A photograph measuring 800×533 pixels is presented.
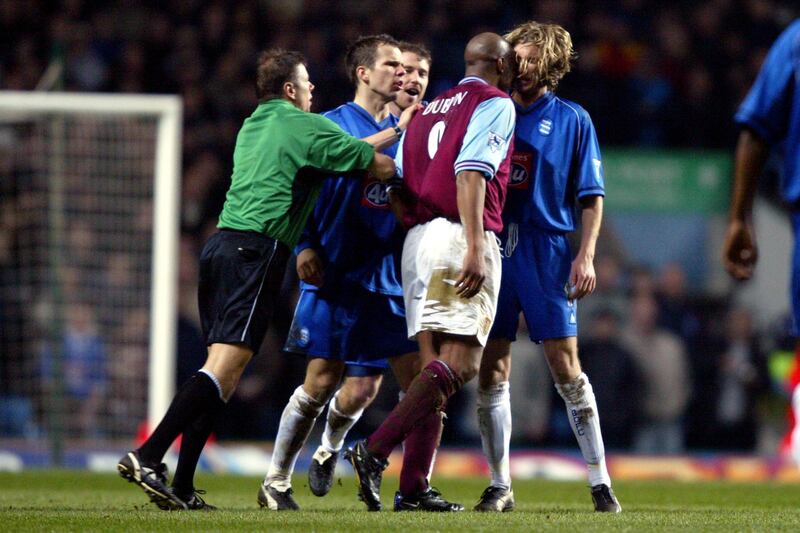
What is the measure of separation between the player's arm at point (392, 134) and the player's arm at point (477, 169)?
562mm

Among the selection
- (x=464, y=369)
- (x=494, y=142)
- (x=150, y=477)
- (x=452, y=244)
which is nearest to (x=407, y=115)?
(x=494, y=142)

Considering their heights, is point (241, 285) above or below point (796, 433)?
above

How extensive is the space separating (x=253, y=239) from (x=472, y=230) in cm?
102

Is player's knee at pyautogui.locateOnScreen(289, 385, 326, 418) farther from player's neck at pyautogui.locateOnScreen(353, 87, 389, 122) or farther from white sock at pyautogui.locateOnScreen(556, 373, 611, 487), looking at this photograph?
player's neck at pyautogui.locateOnScreen(353, 87, 389, 122)

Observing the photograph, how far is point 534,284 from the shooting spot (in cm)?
621

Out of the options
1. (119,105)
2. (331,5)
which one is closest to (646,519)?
(119,105)

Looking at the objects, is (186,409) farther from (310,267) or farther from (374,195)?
(374,195)

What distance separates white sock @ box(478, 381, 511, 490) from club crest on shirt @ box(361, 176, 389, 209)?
1.00 m

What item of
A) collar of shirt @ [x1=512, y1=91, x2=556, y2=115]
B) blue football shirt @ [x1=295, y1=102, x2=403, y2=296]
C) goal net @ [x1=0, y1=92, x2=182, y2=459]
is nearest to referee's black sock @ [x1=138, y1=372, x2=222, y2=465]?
blue football shirt @ [x1=295, y1=102, x2=403, y2=296]

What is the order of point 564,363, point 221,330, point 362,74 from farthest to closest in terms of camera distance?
point 362,74 < point 564,363 < point 221,330

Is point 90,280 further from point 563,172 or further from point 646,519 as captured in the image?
point 646,519

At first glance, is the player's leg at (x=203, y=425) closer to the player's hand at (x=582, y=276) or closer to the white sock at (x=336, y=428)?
the white sock at (x=336, y=428)

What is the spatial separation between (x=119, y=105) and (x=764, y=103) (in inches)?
295

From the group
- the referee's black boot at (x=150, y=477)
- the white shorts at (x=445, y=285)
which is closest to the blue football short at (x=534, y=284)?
the white shorts at (x=445, y=285)
